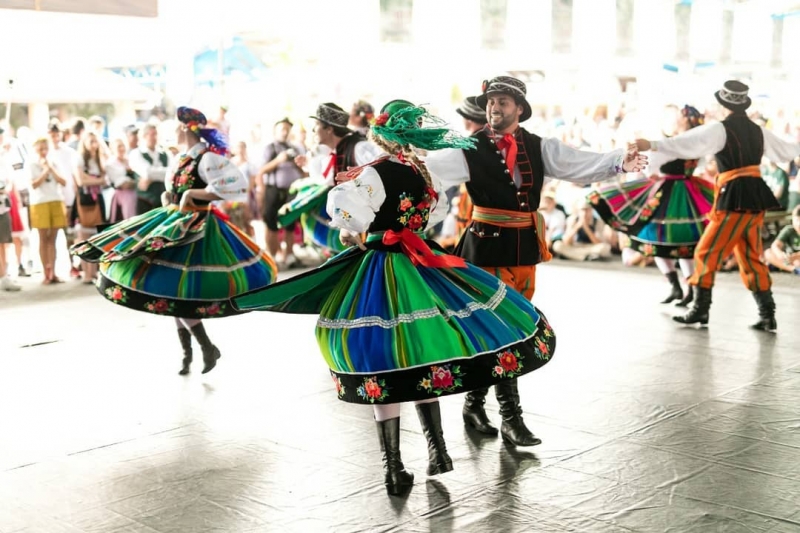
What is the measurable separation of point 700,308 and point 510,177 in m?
2.85

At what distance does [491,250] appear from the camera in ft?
13.3

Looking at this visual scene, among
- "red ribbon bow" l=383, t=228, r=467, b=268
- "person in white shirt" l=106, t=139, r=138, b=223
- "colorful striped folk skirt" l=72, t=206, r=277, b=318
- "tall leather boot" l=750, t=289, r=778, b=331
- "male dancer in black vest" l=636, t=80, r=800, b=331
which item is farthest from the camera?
"person in white shirt" l=106, t=139, r=138, b=223

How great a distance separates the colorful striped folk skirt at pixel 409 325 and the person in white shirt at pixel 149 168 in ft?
18.4

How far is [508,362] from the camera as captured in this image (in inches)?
129

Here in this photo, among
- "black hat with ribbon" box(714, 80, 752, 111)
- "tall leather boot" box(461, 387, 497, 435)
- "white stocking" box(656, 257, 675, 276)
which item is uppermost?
"black hat with ribbon" box(714, 80, 752, 111)

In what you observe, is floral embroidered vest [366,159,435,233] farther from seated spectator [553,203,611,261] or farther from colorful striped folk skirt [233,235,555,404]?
seated spectator [553,203,611,261]

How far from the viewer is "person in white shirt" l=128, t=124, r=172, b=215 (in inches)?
345

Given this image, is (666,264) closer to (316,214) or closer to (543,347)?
(316,214)

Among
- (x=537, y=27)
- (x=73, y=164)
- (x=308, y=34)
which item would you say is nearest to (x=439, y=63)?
(x=537, y=27)

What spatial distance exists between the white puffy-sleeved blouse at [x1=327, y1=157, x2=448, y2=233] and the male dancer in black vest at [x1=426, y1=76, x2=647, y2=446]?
593mm

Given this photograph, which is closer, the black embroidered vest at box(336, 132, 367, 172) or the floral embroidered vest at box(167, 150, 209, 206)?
the floral embroidered vest at box(167, 150, 209, 206)

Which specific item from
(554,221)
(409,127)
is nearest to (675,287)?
(554,221)

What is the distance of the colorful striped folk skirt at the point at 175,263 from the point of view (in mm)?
4883

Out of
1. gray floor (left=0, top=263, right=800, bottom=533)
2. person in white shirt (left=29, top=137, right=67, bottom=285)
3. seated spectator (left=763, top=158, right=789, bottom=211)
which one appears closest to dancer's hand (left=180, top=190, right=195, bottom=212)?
gray floor (left=0, top=263, right=800, bottom=533)
